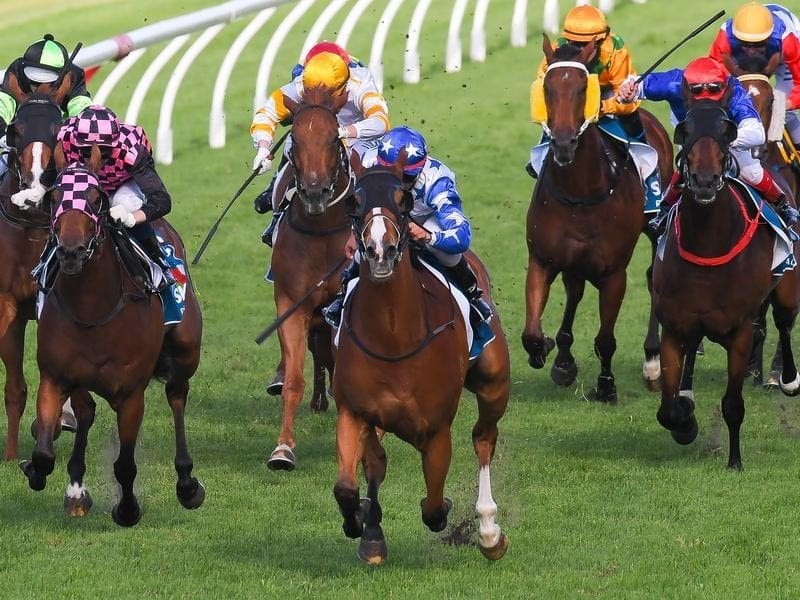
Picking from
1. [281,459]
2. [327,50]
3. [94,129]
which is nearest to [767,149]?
[327,50]

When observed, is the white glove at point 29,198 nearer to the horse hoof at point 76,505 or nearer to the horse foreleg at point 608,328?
the horse hoof at point 76,505

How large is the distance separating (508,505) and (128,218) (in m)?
2.42

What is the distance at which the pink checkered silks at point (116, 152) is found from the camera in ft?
26.2

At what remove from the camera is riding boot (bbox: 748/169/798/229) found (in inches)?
380

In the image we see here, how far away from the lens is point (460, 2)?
19.1 metres

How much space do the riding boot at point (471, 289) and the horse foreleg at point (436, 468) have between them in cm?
65

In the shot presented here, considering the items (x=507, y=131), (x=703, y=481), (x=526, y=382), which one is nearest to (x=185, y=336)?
(x=703, y=481)

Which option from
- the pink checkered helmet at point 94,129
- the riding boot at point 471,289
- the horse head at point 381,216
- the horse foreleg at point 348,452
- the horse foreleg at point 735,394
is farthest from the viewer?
the horse foreleg at point 735,394

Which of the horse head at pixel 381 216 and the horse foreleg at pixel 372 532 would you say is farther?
the horse foreleg at pixel 372 532

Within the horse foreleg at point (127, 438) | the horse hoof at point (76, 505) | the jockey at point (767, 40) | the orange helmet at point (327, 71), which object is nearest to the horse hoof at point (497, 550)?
the horse foreleg at point (127, 438)

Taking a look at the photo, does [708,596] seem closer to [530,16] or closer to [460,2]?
[460,2]

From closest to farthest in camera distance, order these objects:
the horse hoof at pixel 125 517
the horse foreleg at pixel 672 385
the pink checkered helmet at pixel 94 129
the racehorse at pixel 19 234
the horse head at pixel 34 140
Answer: the pink checkered helmet at pixel 94 129 < the horse hoof at pixel 125 517 < the horse head at pixel 34 140 < the racehorse at pixel 19 234 < the horse foreleg at pixel 672 385

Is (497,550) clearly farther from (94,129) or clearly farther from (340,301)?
(94,129)

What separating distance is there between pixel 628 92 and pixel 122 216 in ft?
11.6
